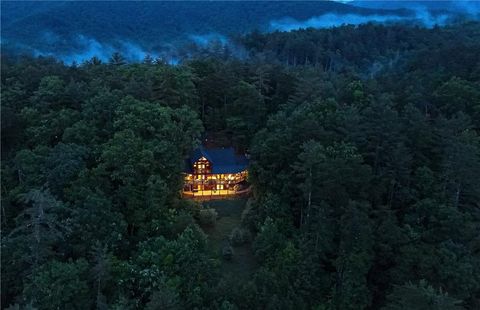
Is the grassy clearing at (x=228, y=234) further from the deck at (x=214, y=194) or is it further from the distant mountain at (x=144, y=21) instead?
the distant mountain at (x=144, y=21)

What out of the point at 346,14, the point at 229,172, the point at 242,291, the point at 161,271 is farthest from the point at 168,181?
the point at 346,14

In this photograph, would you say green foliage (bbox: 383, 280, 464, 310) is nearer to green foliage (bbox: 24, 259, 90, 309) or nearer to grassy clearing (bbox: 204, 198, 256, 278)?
grassy clearing (bbox: 204, 198, 256, 278)

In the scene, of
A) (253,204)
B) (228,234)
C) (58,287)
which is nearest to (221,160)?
(253,204)

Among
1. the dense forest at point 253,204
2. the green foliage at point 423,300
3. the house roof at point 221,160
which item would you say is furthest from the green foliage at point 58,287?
the house roof at point 221,160

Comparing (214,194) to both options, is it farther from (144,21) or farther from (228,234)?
(144,21)

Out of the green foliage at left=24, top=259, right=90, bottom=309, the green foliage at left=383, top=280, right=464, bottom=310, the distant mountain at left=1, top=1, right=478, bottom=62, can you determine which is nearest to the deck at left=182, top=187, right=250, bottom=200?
the green foliage at left=24, top=259, right=90, bottom=309
